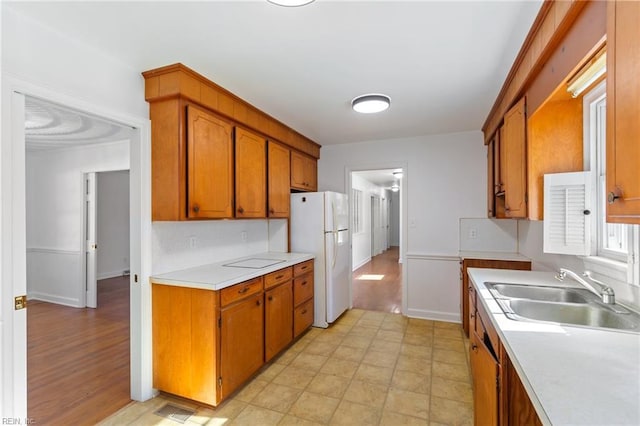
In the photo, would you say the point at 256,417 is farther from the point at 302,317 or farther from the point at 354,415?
the point at 302,317

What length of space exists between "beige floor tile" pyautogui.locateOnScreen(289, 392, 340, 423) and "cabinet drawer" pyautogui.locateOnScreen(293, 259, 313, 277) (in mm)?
1194

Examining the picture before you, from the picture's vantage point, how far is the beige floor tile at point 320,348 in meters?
2.97

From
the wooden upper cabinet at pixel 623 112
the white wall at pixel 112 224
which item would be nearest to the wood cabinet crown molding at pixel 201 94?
the wooden upper cabinet at pixel 623 112

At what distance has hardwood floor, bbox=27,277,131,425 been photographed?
2098mm

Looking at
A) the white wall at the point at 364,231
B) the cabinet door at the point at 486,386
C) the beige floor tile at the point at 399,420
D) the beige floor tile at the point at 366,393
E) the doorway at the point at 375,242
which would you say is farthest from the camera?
the white wall at the point at 364,231

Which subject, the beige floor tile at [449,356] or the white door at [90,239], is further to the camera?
the white door at [90,239]

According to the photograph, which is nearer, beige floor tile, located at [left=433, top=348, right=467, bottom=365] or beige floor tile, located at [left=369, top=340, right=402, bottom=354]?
beige floor tile, located at [left=433, top=348, right=467, bottom=365]

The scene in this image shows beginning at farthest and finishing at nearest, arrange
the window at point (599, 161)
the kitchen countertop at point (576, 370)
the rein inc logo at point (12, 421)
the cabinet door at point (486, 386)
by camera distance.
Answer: the window at point (599, 161)
the rein inc logo at point (12, 421)
the cabinet door at point (486, 386)
the kitchen countertop at point (576, 370)

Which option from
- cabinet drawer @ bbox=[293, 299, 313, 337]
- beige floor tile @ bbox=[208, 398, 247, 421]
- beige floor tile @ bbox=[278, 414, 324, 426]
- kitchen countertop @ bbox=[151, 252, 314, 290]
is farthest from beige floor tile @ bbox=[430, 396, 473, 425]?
kitchen countertop @ bbox=[151, 252, 314, 290]

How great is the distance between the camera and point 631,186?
0.86 meters

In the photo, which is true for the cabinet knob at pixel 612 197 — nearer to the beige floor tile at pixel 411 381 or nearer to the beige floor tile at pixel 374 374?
the beige floor tile at pixel 411 381

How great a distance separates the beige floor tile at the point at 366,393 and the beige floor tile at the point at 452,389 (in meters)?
0.40

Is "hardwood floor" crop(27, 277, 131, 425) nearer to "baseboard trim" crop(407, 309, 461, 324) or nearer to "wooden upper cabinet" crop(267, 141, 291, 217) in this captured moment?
"wooden upper cabinet" crop(267, 141, 291, 217)

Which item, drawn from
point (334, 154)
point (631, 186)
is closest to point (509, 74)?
point (631, 186)
